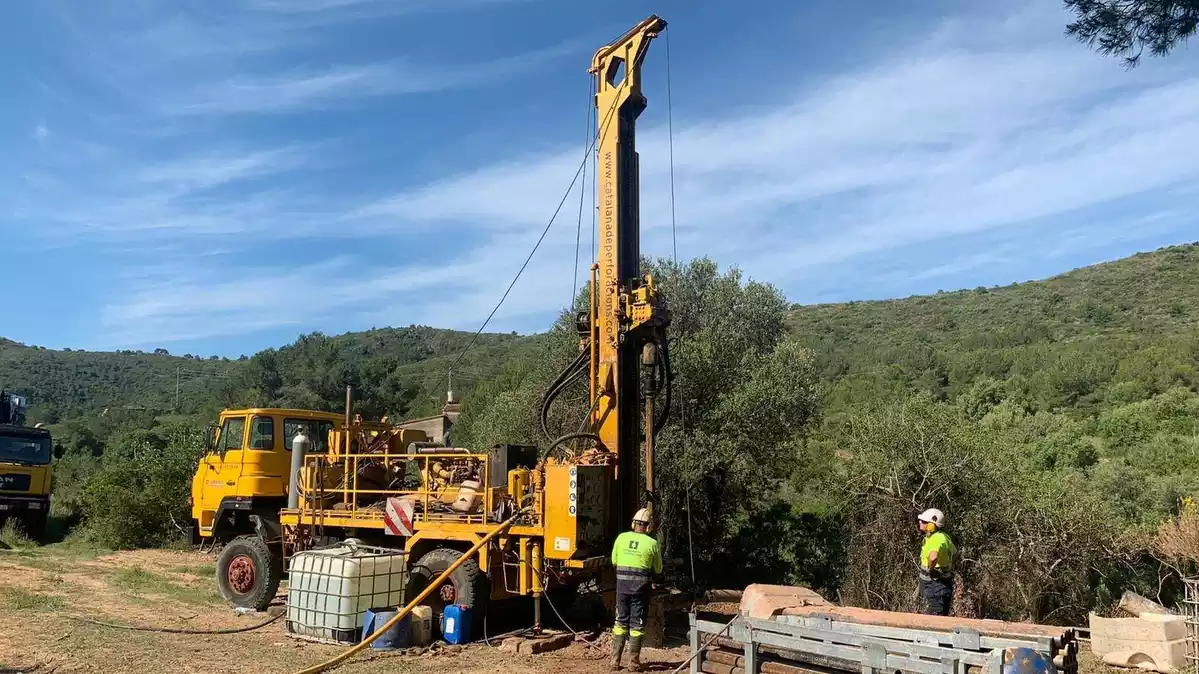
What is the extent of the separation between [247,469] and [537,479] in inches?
206

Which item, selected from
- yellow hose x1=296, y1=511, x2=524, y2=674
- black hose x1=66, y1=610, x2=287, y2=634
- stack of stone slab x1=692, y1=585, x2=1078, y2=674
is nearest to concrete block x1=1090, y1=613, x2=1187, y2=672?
stack of stone slab x1=692, y1=585, x2=1078, y2=674

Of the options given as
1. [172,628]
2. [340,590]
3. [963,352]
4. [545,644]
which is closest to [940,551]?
[545,644]

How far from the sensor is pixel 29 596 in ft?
40.2

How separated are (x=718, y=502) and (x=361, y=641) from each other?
7.63 metres

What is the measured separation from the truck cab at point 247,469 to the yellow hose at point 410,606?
12.6ft

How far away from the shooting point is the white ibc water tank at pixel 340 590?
966 cm

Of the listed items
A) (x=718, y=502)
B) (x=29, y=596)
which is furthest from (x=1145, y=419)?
(x=29, y=596)

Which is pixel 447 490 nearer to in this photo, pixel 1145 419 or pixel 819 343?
pixel 1145 419

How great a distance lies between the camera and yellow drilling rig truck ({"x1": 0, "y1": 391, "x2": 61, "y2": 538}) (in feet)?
69.9

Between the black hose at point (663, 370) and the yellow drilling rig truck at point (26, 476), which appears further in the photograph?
the yellow drilling rig truck at point (26, 476)

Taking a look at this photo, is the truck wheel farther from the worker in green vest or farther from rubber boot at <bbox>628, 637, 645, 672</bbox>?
the worker in green vest

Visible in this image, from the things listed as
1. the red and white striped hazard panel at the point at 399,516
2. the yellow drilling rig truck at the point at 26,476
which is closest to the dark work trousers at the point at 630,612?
the red and white striped hazard panel at the point at 399,516

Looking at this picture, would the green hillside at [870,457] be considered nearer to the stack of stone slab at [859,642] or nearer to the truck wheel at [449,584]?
the truck wheel at [449,584]

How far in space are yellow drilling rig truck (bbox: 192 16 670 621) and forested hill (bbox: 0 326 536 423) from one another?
16977mm
